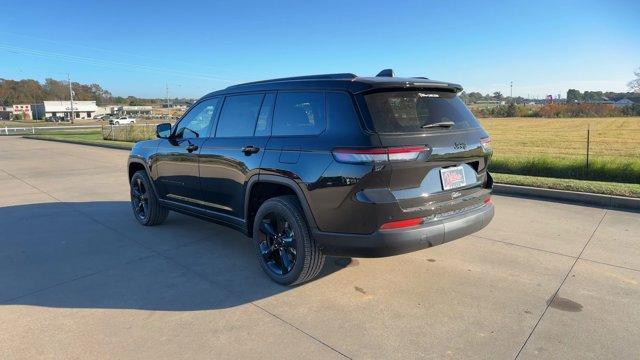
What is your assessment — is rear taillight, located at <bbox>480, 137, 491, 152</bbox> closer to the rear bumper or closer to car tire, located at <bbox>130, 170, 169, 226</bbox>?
the rear bumper

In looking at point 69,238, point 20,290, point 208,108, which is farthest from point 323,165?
point 69,238

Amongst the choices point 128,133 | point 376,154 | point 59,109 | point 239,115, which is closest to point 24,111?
point 59,109

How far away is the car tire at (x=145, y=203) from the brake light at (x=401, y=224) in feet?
12.0

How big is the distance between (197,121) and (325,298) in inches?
105

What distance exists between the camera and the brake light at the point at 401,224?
3229mm

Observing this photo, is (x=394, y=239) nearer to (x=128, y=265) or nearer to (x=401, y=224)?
(x=401, y=224)

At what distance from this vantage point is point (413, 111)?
353 cm

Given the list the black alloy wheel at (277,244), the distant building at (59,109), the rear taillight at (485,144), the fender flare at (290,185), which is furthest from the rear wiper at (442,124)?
the distant building at (59,109)

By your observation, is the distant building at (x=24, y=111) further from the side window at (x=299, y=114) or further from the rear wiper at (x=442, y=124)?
the rear wiper at (x=442, y=124)

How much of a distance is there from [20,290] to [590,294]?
4927 millimetres

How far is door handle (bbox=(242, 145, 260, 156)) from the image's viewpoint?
160 inches

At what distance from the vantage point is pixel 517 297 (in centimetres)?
364

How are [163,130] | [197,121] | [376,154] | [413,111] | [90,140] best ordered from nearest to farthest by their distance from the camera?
1. [376,154]
2. [413,111]
3. [197,121]
4. [163,130]
5. [90,140]

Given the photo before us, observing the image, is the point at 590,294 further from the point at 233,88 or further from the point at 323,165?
the point at 233,88
